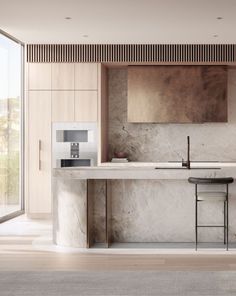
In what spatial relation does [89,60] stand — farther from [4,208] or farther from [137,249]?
[137,249]

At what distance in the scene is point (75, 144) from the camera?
26.2ft

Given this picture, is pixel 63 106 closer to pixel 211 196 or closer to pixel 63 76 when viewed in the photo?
pixel 63 76

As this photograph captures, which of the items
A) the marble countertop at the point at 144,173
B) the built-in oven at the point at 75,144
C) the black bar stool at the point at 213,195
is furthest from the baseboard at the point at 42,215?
the black bar stool at the point at 213,195

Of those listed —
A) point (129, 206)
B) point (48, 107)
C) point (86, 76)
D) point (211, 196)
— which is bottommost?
point (129, 206)

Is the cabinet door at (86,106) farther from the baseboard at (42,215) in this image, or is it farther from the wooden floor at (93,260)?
the wooden floor at (93,260)

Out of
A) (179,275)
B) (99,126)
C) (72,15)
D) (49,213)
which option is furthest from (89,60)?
(179,275)

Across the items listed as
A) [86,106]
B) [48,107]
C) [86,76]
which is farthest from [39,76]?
[86,106]

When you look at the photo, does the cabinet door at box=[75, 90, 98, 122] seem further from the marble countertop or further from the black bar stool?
the black bar stool

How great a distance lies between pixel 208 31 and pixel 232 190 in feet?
7.35

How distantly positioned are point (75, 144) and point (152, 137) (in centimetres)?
135

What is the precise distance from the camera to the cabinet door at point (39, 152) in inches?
316

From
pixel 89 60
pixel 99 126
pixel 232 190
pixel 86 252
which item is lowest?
pixel 86 252

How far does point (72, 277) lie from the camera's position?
13.5 ft

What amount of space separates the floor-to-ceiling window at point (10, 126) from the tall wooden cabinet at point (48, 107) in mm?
237
